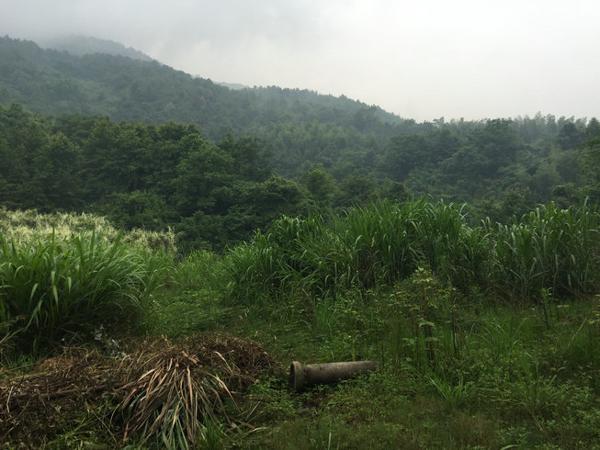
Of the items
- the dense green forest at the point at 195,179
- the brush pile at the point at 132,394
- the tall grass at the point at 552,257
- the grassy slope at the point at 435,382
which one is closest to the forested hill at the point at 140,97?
the dense green forest at the point at 195,179

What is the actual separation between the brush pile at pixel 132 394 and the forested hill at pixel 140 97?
217 feet

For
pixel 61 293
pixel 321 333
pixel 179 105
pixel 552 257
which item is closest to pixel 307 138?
pixel 179 105

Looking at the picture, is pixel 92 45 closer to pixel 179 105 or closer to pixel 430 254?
pixel 179 105

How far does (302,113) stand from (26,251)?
309 ft

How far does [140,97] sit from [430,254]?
8052 cm

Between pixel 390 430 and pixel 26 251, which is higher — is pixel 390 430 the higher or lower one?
the lower one

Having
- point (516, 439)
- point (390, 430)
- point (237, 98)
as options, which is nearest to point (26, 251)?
point (390, 430)

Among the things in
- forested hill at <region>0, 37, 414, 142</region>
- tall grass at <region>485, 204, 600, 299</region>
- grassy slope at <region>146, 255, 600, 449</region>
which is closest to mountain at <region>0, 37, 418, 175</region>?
forested hill at <region>0, 37, 414, 142</region>

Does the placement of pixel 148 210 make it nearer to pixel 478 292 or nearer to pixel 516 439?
pixel 478 292

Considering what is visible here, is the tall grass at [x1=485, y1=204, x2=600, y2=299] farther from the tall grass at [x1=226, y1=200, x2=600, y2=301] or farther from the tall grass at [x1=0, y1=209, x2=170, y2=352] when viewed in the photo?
the tall grass at [x1=0, y1=209, x2=170, y2=352]

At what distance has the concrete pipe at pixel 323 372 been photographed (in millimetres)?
3266

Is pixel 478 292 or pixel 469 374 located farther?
pixel 478 292

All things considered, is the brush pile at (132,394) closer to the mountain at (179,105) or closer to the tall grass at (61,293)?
the tall grass at (61,293)

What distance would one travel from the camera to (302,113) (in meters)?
95.9
